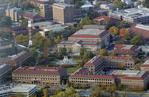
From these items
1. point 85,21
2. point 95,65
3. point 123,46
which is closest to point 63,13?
point 85,21

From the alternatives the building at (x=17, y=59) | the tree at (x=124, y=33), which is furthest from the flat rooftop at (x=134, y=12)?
the building at (x=17, y=59)

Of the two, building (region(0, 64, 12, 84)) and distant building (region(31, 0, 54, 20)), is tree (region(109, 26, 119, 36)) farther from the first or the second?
building (region(0, 64, 12, 84))

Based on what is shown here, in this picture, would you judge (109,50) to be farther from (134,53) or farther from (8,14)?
(8,14)

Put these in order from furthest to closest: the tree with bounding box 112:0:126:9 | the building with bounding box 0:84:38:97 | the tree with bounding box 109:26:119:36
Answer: the tree with bounding box 112:0:126:9 → the tree with bounding box 109:26:119:36 → the building with bounding box 0:84:38:97

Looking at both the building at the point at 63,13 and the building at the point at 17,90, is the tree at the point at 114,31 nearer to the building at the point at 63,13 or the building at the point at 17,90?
the building at the point at 63,13

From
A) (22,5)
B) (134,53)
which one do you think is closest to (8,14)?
(22,5)

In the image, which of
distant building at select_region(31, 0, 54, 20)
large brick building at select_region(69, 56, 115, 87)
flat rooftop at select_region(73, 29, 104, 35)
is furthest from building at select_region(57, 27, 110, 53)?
distant building at select_region(31, 0, 54, 20)
